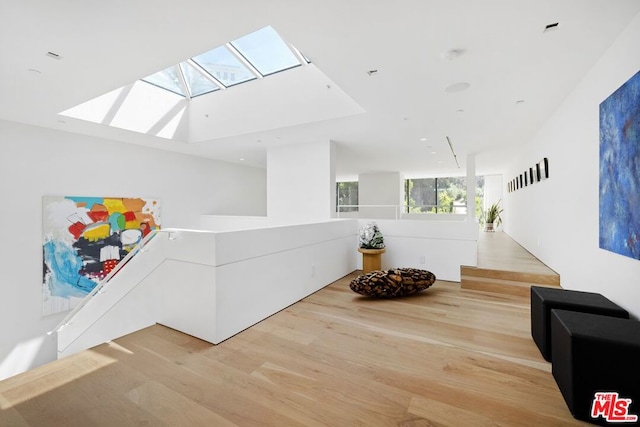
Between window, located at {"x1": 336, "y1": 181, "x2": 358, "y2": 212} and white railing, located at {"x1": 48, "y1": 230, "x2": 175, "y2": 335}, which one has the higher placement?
window, located at {"x1": 336, "y1": 181, "x2": 358, "y2": 212}

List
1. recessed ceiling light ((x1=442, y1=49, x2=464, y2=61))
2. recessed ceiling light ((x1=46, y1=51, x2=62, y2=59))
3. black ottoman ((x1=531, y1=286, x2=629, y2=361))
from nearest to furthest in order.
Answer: black ottoman ((x1=531, y1=286, x2=629, y2=361)) < recessed ceiling light ((x1=442, y1=49, x2=464, y2=61)) < recessed ceiling light ((x1=46, y1=51, x2=62, y2=59))

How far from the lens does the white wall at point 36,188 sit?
4.47m

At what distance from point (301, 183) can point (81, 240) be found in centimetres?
432

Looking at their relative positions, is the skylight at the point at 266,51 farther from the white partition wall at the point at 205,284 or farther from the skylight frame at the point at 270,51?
the white partition wall at the point at 205,284

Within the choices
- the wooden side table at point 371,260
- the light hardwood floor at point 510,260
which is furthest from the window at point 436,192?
the wooden side table at point 371,260

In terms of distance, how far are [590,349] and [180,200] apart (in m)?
7.61

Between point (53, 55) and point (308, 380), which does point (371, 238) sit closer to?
point (308, 380)

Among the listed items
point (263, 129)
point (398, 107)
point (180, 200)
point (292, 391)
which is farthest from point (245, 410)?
point (180, 200)

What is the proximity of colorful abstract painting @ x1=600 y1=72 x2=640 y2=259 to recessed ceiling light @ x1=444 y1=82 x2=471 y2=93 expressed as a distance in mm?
1206

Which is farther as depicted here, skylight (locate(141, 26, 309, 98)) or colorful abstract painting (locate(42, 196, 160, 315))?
colorful abstract painting (locate(42, 196, 160, 315))

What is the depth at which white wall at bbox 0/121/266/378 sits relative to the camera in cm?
447

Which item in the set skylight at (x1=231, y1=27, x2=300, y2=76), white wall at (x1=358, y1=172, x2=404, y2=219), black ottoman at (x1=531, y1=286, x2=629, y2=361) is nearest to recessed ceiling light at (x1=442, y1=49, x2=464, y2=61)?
black ottoman at (x1=531, y1=286, x2=629, y2=361)

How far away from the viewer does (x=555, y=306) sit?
7.48 feet

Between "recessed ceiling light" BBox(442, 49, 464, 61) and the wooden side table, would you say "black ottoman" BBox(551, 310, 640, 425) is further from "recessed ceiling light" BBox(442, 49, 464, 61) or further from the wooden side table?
the wooden side table
